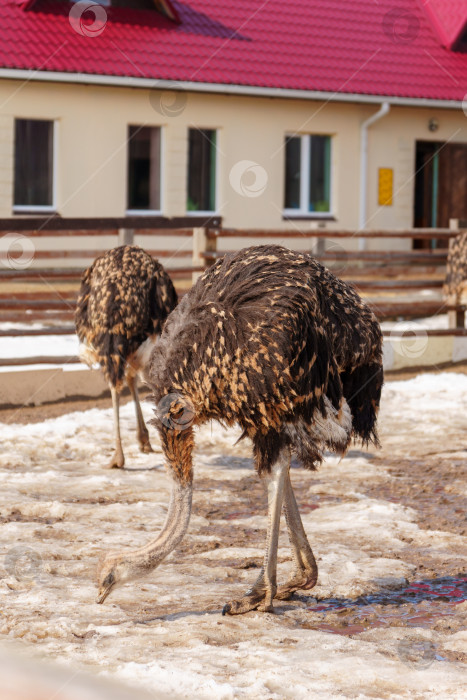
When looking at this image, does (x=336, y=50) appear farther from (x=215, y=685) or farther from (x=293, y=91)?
(x=215, y=685)

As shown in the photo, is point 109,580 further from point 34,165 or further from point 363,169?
point 363,169

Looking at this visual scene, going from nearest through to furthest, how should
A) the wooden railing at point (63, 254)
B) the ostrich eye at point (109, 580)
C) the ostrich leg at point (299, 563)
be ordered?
the ostrich eye at point (109, 580) → the ostrich leg at point (299, 563) → the wooden railing at point (63, 254)

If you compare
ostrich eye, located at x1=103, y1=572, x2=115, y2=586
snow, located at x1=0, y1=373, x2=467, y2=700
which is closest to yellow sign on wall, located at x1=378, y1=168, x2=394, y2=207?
snow, located at x1=0, y1=373, x2=467, y2=700

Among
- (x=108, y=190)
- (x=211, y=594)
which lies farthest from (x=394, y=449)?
(x=108, y=190)

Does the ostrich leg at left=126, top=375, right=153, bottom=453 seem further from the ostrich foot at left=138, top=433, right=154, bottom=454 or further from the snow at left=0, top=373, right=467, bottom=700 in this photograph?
the snow at left=0, top=373, right=467, bottom=700

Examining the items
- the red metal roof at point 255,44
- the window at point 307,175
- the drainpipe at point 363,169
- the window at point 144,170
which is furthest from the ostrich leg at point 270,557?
the drainpipe at point 363,169

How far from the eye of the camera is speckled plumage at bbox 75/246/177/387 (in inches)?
336

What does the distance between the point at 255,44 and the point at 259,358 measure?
51.9 feet

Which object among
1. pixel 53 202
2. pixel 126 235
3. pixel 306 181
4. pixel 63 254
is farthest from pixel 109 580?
pixel 306 181

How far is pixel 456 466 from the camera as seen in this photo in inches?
339

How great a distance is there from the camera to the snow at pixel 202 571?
449 cm

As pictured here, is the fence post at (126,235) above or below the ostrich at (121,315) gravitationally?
above

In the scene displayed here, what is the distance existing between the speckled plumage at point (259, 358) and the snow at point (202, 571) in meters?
0.47

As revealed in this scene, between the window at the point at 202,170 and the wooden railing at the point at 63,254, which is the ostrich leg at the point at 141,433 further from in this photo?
the window at the point at 202,170
